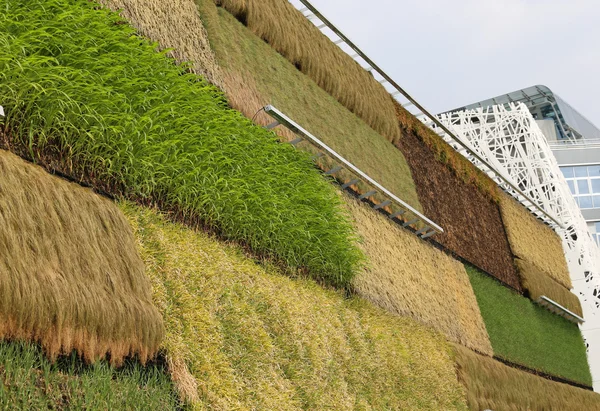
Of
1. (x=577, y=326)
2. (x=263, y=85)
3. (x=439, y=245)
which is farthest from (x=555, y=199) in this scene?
(x=263, y=85)

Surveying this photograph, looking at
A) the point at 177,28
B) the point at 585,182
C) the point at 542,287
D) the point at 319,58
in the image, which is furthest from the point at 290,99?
the point at 585,182

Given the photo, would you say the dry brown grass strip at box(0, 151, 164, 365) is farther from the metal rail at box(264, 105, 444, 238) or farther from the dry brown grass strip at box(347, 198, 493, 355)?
the dry brown grass strip at box(347, 198, 493, 355)

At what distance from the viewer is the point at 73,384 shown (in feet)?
11.8

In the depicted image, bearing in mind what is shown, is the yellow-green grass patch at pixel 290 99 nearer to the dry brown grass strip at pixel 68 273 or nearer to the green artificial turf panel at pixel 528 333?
the green artificial turf panel at pixel 528 333

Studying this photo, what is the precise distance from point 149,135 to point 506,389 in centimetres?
717

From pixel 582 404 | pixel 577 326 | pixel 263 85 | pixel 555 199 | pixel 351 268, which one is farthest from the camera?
pixel 555 199

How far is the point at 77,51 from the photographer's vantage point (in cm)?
505

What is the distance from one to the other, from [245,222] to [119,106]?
5.28ft

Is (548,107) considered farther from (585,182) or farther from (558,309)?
(558,309)

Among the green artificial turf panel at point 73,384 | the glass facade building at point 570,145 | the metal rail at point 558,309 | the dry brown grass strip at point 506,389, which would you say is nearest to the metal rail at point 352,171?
the dry brown grass strip at point 506,389

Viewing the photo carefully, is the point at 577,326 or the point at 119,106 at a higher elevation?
the point at 577,326

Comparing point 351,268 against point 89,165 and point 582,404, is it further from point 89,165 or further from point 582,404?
point 582,404

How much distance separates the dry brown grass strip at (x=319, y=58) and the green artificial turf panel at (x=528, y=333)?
2982 mm

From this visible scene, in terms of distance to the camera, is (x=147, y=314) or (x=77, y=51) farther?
(x=77, y=51)
